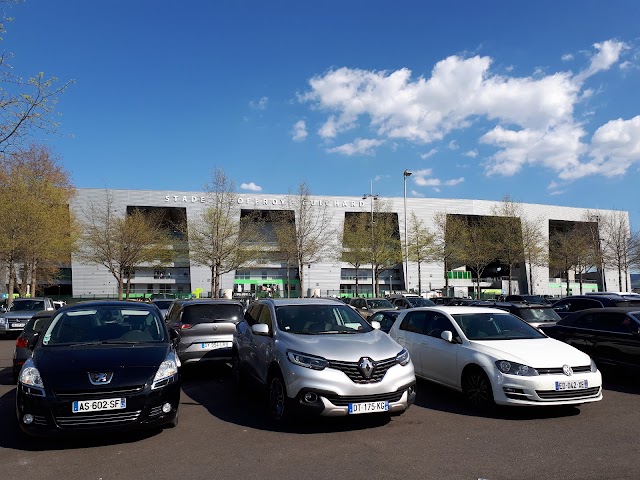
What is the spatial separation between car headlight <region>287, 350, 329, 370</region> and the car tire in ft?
1.14

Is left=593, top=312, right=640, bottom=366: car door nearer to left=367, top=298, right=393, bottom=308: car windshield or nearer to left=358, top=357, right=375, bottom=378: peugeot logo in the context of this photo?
left=358, top=357, right=375, bottom=378: peugeot logo

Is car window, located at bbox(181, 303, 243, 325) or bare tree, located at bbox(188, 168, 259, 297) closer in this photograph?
car window, located at bbox(181, 303, 243, 325)

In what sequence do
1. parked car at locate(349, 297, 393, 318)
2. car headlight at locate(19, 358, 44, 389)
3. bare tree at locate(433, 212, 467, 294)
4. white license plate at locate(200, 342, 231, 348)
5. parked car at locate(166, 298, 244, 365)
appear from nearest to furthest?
car headlight at locate(19, 358, 44, 389) < parked car at locate(166, 298, 244, 365) < white license plate at locate(200, 342, 231, 348) < parked car at locate(349, 297, 393, 318) < bare tree at locate(433, 212, 467, 294)

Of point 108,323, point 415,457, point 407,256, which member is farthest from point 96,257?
point 415,457

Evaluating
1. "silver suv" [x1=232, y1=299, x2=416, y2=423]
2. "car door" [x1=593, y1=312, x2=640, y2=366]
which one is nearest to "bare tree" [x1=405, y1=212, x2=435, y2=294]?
"car door" [x1=593, y1=312, x2=640, y2=366]

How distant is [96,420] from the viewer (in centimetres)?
520

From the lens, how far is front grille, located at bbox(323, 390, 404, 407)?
581 cm

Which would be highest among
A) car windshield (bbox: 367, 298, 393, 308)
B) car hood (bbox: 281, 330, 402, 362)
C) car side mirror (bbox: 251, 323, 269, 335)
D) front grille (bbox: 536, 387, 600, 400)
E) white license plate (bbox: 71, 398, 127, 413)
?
A: car side mirror (bbox: 251, 323, 269, 335)

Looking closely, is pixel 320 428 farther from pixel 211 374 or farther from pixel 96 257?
pixel 96 257

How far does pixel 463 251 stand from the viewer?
4700 cm

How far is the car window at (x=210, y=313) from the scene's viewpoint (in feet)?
32.1

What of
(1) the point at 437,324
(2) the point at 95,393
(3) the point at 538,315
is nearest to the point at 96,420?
(2) the point at 95,393

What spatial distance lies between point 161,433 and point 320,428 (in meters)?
1.97

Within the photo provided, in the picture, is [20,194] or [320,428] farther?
[20,194]
